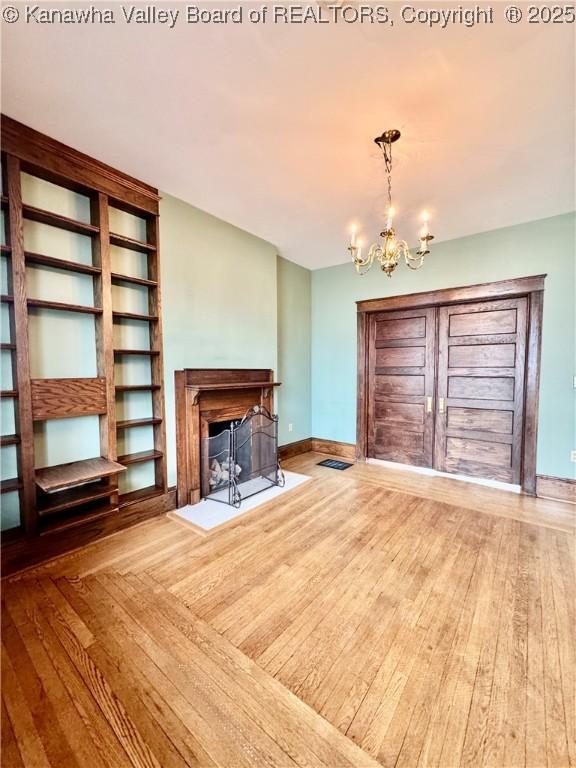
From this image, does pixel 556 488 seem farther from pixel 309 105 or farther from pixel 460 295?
pixel 309 105

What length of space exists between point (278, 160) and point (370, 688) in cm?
316

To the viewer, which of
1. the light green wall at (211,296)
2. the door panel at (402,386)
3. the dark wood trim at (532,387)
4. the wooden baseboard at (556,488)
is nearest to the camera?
the light green wall at (211,296)

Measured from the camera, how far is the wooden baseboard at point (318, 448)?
4512 mm

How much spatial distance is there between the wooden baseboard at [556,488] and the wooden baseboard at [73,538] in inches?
147

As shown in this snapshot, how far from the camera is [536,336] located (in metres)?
3.21

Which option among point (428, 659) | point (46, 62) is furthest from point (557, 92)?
point (428, 659)

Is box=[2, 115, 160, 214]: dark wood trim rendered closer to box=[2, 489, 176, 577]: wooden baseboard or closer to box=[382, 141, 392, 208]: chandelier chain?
box=[382, 141, 392, 208]: chandelier chain

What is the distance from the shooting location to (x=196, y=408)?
301 centimetres

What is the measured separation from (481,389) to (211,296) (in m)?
3.22

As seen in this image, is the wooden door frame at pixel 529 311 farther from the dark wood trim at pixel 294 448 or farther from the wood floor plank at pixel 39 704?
the wood floor plank at pixel 39 704

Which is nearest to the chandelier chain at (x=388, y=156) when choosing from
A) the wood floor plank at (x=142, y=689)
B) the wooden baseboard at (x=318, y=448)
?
the wood floor plank at (x=142, y=689)

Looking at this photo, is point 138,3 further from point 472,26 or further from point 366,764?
point 366,764

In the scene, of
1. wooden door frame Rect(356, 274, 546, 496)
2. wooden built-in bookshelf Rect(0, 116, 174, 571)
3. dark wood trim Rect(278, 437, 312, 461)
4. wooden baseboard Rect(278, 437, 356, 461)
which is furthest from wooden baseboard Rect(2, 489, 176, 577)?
wooden door frame Rect(356, 274, 546, 496)

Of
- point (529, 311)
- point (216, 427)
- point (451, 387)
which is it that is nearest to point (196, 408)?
point (216, 427)
